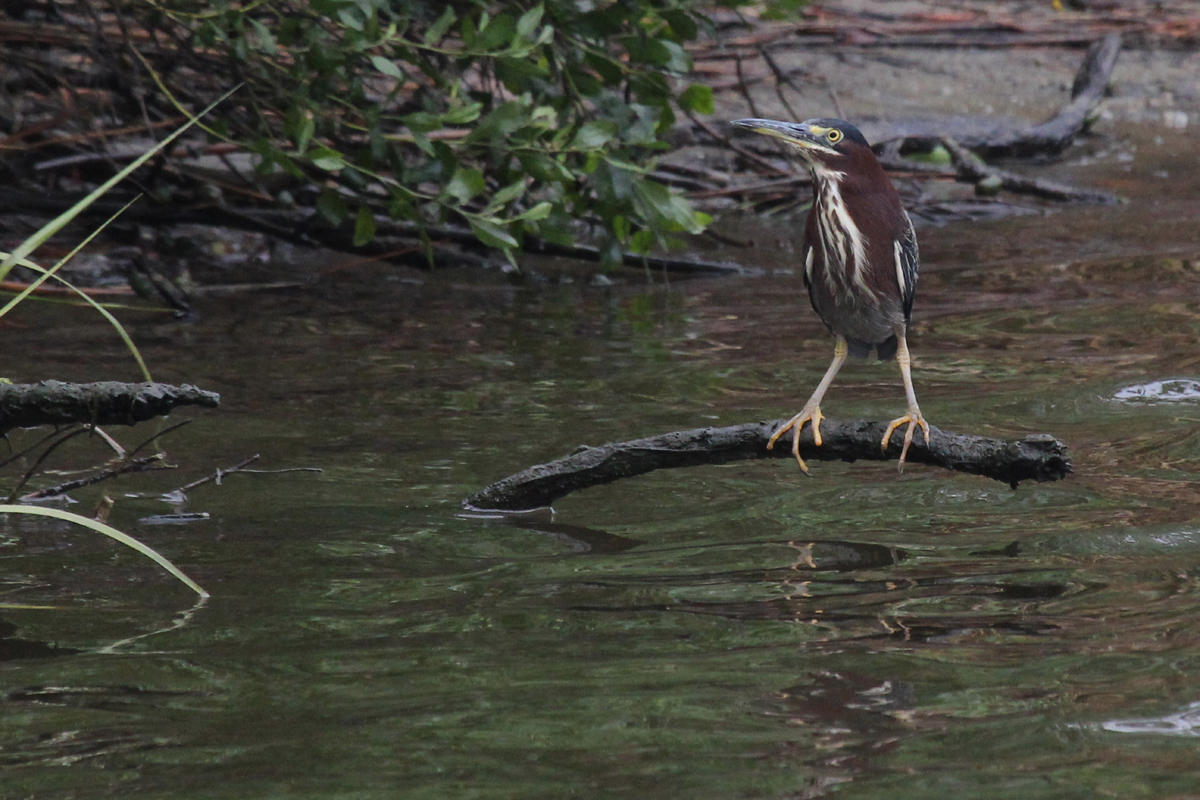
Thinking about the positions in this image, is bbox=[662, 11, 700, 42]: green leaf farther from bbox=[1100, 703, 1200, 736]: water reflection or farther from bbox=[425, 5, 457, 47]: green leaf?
bbox=[1100, 703, 1200, 736]: water reflection

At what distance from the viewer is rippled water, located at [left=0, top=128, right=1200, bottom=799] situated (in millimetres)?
2293

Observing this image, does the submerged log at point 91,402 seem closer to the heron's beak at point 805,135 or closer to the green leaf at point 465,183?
the heron's beak at point 805,135

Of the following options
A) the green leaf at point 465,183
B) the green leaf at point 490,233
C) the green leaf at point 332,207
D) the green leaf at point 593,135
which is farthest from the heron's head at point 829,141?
the green leaf at point 332,207

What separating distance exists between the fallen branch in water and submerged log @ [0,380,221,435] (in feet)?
2.84

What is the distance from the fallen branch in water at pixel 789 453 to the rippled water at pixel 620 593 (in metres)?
0.18

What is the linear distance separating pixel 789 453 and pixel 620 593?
0.57 metres

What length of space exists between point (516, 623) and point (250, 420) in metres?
2.00

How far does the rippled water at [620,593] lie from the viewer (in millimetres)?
2293

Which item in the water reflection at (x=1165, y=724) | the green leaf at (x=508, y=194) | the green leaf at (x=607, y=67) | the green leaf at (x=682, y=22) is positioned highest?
the green leaf at (x=682, y=22)

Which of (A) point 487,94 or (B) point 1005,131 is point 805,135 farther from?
(B) point 1005,131

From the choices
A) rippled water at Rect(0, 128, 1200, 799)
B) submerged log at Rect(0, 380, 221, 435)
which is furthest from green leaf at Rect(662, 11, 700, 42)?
submerged log at Rect(0, 380, 221, 435)

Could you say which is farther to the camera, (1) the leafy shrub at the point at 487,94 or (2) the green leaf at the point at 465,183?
(2) the green leaf at the point at 465,183

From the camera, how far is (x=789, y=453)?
11.2ft

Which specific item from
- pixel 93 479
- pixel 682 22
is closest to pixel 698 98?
pixel 682 22
